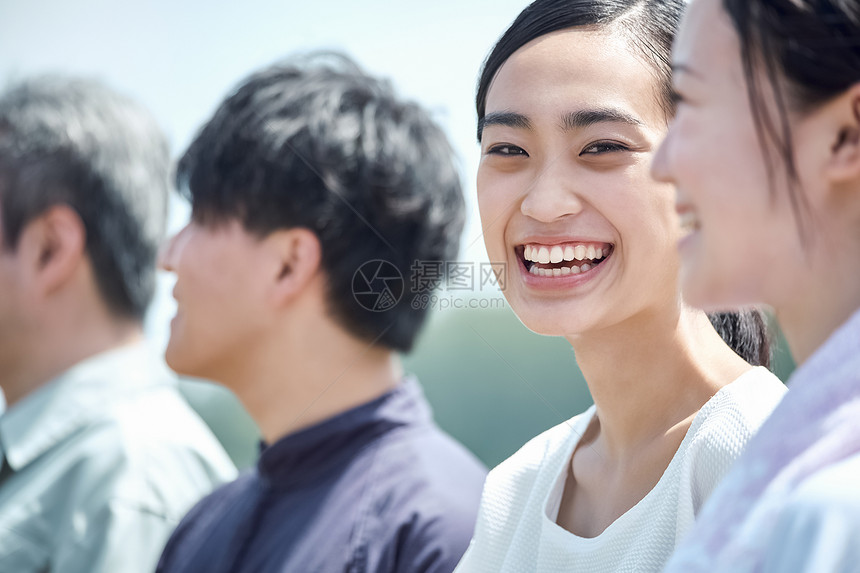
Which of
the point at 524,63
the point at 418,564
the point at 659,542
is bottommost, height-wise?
the point at 418,564

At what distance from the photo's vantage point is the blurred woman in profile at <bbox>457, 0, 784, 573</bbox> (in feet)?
3.47

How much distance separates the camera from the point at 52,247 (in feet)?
6.54

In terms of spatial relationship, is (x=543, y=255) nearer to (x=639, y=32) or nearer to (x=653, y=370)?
(x=653, y=370)

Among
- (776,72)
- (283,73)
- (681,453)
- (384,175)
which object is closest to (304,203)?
(384,175)

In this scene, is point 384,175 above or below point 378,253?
above

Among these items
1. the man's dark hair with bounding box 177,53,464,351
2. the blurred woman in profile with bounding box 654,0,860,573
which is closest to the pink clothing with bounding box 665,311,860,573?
the blurred woman in profile with bounding box 654,0,860,573

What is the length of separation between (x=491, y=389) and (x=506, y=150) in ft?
8.76

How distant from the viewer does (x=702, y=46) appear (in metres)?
0.74

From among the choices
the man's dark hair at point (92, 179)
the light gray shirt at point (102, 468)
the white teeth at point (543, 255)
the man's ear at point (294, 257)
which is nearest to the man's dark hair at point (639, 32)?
the white teeth at point (543, 255)

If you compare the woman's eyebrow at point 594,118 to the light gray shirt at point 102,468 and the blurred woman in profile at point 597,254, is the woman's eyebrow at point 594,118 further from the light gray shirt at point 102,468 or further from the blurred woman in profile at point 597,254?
the light gray shirt at point 102,468

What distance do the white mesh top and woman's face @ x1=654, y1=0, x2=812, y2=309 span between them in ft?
0.68

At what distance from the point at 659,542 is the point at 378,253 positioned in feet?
3.03

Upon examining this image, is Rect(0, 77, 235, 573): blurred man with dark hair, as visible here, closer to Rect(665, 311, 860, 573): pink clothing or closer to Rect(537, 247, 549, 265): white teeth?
Rect(537, 247, 549, 265): white teeth

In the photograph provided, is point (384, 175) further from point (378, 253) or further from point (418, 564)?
point (418, 564)
